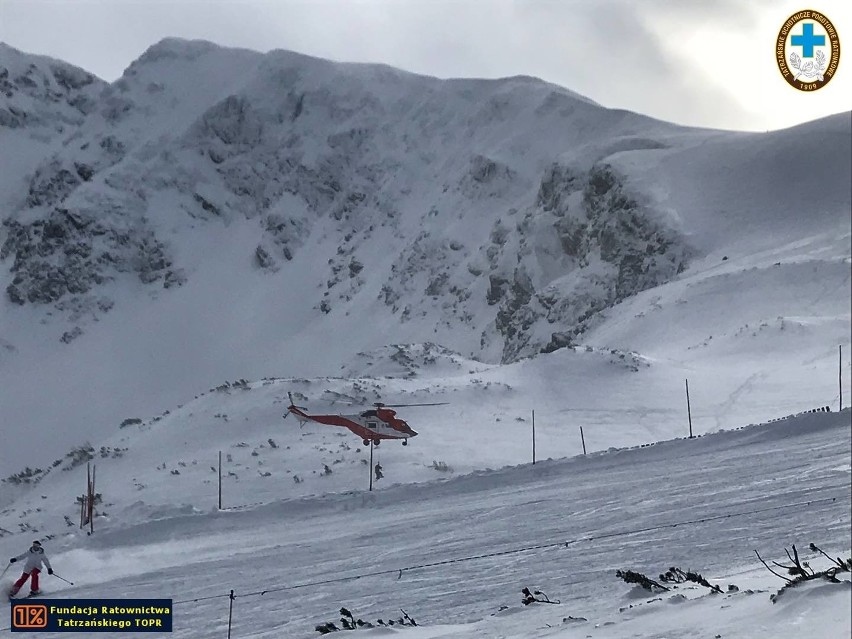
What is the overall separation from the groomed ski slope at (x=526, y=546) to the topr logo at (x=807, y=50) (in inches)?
187

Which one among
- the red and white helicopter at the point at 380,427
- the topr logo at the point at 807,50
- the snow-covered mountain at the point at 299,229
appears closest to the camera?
the topr logo at the point at 807,50

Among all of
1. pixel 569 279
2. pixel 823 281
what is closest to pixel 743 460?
pixel 823 281

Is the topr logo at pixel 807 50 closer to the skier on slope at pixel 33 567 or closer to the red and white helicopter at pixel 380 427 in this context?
the skier on slope at pixel 33 567

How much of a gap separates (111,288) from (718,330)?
130455 mm

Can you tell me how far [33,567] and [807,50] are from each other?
16993mm

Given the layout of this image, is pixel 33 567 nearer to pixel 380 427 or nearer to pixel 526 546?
pixel 526 546

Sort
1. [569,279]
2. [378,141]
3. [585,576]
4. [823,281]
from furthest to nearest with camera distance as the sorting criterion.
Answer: [378,141], [569,279], [585,576], [823,281]

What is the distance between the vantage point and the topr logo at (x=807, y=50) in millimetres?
9000

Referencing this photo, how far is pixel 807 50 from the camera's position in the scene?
9203 mm

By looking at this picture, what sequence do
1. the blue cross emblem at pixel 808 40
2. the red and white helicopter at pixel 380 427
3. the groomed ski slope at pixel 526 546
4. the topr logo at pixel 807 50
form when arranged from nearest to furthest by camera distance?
1. the topr logo at pixel 807 50
2. the blue cross emblem at pixel 808 40
3. the groomed ski slope at pixel 526 546
4. the red and white helicopter at pixel 380 427

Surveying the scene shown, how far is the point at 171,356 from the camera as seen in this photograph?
11825 centimetres

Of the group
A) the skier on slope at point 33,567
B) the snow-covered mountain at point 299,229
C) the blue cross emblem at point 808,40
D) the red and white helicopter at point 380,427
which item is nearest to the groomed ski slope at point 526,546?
the skier on slope at point 33,567

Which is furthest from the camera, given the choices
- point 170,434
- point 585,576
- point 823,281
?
point 170,434

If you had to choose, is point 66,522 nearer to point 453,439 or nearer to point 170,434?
point 170,434
